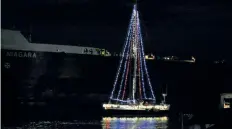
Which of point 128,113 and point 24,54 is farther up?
point 24,54

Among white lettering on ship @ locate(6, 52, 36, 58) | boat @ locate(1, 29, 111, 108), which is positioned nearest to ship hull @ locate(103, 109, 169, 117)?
boat @ locate(1, 29, 111, 108)

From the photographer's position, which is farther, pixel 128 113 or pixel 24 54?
pixel 24 54

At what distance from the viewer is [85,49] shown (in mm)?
58812

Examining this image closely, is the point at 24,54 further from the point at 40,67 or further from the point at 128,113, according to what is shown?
the point at 128,113

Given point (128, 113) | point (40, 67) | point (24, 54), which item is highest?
point (24, 54)

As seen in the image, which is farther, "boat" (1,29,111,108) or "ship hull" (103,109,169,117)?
"boat" (1,29,111,108)

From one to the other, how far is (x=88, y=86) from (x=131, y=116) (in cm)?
1537

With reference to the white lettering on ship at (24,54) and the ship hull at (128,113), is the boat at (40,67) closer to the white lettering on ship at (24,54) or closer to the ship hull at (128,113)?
the white lettering on ship at (24,54)

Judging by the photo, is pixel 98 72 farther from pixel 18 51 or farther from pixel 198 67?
pixel 198 67

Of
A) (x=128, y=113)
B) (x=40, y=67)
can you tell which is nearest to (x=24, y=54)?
(x=40, y=67)

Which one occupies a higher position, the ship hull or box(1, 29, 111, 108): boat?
box(1, 29, 111, 108): boat

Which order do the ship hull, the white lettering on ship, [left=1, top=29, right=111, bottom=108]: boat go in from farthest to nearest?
1. the white lettering on ship
2. [left=1, top=29, right=111, bottom=108]: boat
3. the ship hull

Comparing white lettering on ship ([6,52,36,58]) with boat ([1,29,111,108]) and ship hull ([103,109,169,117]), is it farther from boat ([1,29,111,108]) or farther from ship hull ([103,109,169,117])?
ship hull ([103,109,169,117])

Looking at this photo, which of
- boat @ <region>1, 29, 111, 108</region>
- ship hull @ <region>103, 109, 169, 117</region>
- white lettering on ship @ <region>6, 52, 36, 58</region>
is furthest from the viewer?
white lettering on ship @ <region>6, 52, 36, 58</region>
